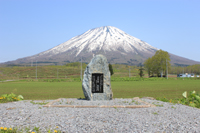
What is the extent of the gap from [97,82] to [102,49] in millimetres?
152039

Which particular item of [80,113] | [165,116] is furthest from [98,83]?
[165,116]

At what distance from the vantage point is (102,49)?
163m

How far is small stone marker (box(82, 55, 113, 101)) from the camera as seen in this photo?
11336 mm

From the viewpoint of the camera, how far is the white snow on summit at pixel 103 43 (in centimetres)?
16550

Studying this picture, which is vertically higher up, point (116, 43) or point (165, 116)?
point (116, 43)

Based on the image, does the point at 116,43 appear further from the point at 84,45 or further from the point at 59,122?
the point at 59,122

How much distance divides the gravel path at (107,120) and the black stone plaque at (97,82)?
359cm

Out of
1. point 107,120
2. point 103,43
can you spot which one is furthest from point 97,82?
point 103,43

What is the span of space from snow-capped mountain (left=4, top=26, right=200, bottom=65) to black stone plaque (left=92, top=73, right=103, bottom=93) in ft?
415

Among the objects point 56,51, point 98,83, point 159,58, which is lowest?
point 98,83

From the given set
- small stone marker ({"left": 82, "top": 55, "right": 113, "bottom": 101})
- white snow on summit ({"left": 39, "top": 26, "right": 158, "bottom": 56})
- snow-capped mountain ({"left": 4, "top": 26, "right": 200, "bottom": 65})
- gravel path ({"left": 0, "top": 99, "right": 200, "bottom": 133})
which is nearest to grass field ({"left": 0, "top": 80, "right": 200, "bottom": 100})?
small stone marker ({"left": 82, "top": 55, "right": 113, "bottom": 101})

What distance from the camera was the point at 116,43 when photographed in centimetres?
17762

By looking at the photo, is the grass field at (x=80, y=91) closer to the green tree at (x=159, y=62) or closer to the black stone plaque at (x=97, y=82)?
the black stone plaque at (x=97, y=82)

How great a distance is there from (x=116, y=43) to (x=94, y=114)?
565ft
